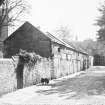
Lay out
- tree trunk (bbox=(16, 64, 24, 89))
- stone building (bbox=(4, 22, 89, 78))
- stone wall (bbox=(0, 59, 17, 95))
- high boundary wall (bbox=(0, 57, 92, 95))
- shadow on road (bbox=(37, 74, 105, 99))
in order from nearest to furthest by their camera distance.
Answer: stone wall (bbox=(0, 59, 17, 95)) → high boundary wall (bbox=(0, 57, 92, 95)) → shadow on road (bbox=(37, 74, 105, 99)) → tree trunk (bbox=(16, 64, 24, 89)) → stone building (bbox=(4, 22, 89, 78))

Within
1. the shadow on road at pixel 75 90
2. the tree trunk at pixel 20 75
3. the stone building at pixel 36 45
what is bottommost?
the shadow on road at pixel 75 90

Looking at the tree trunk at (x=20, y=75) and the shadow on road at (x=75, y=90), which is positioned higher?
the tree trunk at (x=20, y=75)

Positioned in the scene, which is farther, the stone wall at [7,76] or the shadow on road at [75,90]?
the shadow on road at [75,90]

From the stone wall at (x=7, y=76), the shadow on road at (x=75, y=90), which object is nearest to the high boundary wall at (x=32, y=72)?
the stone wall at (x=7, y=76)

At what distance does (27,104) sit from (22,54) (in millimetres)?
6019

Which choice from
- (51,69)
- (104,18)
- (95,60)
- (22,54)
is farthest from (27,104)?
(95,60)

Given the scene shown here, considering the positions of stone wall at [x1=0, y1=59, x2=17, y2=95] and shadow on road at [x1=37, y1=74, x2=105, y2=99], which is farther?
shadow on road at [x1=37, y1=74, x2=105, y2=99]

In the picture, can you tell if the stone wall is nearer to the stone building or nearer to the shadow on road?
the shadow on road

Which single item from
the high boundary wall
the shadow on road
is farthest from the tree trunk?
the shadow on road

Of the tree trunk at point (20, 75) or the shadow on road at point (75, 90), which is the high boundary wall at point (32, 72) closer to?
the tree trunk at point (20, 75)

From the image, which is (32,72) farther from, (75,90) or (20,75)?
(75,90)

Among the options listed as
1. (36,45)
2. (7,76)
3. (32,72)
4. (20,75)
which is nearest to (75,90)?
(20,75)

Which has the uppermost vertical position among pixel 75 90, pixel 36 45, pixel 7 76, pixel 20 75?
pixel 36 45

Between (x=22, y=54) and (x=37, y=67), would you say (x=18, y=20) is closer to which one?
(x=37, y=67)
